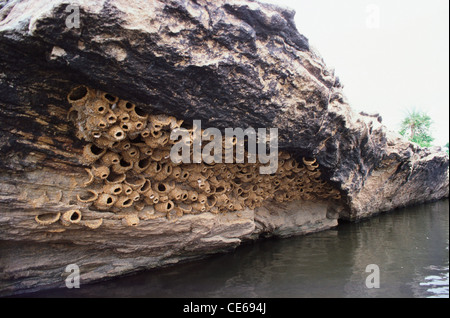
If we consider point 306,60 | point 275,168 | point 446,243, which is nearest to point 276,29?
point 306,60

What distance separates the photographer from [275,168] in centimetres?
477

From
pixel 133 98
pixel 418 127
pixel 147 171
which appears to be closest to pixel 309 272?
pixel 147 171

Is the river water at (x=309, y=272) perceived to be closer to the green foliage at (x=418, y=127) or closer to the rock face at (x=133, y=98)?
the rock face at (x=133, y=98)

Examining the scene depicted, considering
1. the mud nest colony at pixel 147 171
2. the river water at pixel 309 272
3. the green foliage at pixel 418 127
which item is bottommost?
the river water at pixel 309 272

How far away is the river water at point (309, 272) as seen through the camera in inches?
145

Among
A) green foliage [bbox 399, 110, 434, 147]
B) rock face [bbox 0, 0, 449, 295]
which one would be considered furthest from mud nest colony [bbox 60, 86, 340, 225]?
green foliage [bbox 399, 110, 434, 147]

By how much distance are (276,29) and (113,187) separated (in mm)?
2810

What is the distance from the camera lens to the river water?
3.68 m

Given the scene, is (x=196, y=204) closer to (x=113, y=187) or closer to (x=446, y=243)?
(x=113, y=187)

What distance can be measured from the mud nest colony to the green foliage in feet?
59.1

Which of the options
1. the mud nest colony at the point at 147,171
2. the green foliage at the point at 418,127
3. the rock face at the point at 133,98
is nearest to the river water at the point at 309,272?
the rock face at the point at 133,98

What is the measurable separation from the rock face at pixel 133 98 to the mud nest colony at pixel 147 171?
13cm

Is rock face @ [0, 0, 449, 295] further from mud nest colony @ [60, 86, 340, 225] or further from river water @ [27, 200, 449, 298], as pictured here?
river water @ [27, 200, 449, 298]

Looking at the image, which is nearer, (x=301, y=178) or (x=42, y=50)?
(x=42, y=50)
